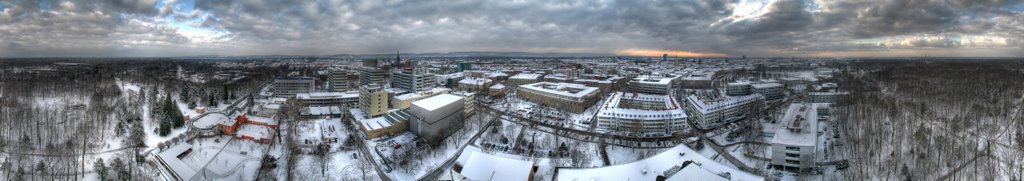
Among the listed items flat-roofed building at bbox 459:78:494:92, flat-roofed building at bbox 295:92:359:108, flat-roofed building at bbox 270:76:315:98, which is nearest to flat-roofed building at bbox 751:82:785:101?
flat-roofed building at bbox 459:78:494:92

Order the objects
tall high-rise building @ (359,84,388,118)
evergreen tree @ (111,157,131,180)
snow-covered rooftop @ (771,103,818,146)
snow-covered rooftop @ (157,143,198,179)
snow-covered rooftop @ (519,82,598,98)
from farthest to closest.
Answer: snow-covered rooftop @ (519,82,598,98), tall high-rise building @ (359,84,388,118), snow-covered rooftop @ (771,103,818,146), snow-covered rooftop @ (157,143,198,179), evergreen tree @ (111,157,131,180)

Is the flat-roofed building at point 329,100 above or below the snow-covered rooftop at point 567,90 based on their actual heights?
below

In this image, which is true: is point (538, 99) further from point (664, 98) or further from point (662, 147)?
point (662, 147)

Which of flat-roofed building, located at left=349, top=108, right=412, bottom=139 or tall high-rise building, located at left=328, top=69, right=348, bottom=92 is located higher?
tall high-rise building, located at left=328, top=69, right=348, bottom=92

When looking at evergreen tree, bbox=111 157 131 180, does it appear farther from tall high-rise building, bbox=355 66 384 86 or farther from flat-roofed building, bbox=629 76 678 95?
flat-roofed building, bbox=629 76 678 95

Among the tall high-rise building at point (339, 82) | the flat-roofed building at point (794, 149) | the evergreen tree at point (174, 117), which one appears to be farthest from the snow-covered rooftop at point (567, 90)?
the evergreen tree at point (174, 117)

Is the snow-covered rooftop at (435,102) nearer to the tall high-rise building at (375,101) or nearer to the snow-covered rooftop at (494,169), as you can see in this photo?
the tall high-rise building at (375,101)
